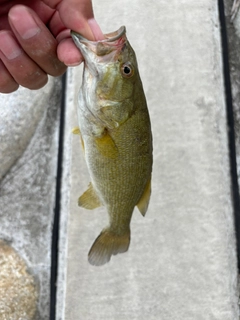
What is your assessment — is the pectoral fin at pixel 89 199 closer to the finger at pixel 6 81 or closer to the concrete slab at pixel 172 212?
the finger at pixel 6 81

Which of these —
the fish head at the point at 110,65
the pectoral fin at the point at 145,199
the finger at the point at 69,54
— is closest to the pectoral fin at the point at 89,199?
the pectoral fin at the point at 145,199

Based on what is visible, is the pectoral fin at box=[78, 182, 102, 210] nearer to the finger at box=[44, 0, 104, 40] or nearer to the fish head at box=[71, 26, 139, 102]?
the fish head at box=[71, 26, 139, 102]

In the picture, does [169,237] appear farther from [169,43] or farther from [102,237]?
[169,43]

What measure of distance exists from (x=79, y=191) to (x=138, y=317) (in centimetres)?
74

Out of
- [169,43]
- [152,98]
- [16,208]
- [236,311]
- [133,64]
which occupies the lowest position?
[236,311]

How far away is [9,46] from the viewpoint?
1467mm

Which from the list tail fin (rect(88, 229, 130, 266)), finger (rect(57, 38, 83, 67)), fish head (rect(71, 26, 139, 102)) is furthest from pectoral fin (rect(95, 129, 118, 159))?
tail fin (rect(88, 229, 130, 266))

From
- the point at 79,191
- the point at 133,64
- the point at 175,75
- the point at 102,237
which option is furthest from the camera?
the point at 175,75

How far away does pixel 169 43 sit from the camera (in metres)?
2.55

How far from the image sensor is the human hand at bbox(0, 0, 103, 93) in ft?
4.50

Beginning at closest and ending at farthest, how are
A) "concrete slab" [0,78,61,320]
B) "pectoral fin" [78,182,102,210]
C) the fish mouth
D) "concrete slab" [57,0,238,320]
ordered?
the fish mouth < "pectoral fin" [78,182,102,210] < "concrete slab" [57,0,238,320] < "concrete slab" [0,78,61,320]

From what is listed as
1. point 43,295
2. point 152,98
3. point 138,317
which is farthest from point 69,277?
point 152,98

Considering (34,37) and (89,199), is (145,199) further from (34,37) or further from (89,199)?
(34,37)

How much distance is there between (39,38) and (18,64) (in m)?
0.15
